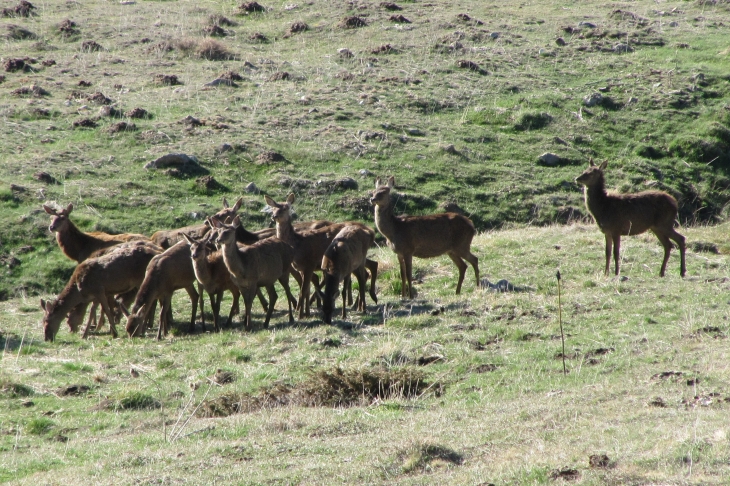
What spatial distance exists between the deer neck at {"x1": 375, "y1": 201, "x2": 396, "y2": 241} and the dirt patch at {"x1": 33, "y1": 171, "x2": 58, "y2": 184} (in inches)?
421

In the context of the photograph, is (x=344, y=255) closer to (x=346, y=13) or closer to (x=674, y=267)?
(x=674, y=267)

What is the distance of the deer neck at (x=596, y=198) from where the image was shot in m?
18.0

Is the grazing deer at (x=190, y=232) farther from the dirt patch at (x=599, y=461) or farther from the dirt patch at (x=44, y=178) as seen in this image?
the dirt patch at (x=599, y=461)

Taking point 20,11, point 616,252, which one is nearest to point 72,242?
point 616,252

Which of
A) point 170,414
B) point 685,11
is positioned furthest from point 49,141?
point 685,11

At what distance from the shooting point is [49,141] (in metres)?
26.3

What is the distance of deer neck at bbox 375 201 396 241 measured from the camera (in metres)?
17.5

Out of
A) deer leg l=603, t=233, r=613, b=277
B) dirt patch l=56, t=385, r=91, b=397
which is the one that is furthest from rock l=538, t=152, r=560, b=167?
dirt patch l=56, t=385, r=91, b=397

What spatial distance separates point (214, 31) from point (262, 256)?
958 inches

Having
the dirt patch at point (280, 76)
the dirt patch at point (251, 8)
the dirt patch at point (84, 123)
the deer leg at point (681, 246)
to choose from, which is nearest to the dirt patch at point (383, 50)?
the dirt patch at point (280, 76)

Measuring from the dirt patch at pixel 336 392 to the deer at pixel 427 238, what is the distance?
5831mm

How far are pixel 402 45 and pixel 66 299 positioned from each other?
23171 millimetres

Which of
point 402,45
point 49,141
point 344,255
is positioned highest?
point 402,45

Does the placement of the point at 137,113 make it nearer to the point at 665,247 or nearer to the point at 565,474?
the point at 665,247
